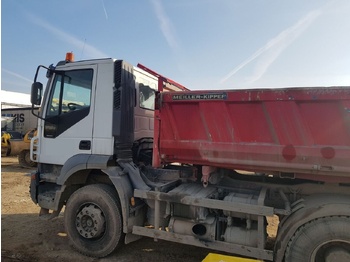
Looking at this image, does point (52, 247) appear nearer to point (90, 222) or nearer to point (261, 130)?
point (90, 222)

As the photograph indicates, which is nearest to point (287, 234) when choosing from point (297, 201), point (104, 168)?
point (297, 201)

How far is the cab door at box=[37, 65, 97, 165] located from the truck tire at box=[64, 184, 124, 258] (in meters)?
0.66

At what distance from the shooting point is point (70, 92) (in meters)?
4.55

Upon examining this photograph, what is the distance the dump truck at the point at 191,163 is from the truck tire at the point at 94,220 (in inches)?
0.6

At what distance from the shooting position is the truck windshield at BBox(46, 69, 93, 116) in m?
4.43

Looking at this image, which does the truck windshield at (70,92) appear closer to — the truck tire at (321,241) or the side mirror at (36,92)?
the side mirror at (36,92)

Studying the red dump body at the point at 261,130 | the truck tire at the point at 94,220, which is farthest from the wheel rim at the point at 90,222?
the red dump body at the point at 261,130

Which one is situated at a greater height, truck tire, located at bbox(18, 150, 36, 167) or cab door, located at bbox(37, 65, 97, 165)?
cab door, located at bbox(37, 65, 97, 165)

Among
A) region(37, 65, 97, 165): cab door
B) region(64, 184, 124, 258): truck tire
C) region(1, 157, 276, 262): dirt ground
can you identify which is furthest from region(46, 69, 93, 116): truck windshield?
region(1, 157, 276, 262): dirt ground

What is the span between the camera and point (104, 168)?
4.17 meters

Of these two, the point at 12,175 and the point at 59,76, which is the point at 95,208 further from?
the point at 12,175

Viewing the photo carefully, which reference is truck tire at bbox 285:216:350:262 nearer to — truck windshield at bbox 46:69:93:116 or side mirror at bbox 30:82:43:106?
truck windshield at bbox 46:69:93:116

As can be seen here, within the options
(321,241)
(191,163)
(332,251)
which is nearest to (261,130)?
(191,163)

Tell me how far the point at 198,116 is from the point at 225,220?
142 centimetres
